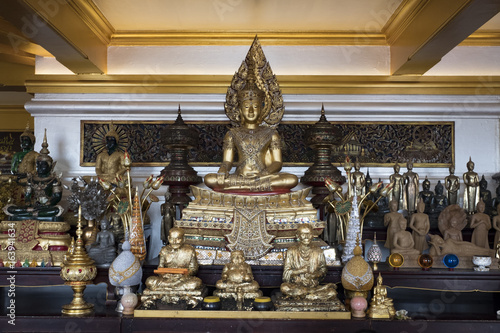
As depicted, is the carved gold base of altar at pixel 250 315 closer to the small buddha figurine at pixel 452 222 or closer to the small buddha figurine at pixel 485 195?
the small buddha figurine at pixel 452 222

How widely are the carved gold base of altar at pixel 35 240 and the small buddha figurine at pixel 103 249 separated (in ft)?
1.03

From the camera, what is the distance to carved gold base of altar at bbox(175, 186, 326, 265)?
4.29 metres

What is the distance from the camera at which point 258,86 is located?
212 inches

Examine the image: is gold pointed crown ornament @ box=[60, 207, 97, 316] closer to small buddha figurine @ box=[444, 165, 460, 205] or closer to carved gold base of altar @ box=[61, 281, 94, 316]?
carved gold base of altar @ box=[61, 281, 94, 316]

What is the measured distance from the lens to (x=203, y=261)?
166 inches

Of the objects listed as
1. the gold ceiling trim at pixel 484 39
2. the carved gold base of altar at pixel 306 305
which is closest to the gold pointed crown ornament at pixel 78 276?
the carved gold base of altar at pixel 306 305

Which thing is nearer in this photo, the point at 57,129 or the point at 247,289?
the point at 247,289

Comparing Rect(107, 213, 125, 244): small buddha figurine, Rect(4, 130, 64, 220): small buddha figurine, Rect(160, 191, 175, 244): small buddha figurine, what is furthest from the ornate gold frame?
Rect(107, 213, 125, 244): small buddha figurine

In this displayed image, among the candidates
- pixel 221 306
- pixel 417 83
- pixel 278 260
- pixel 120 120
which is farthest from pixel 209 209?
pixel 417 83

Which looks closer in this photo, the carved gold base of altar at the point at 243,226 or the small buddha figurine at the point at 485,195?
the carved gold base of altar at the point at 243,226

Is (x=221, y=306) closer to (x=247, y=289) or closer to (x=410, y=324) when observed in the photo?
(x=247, y=289)

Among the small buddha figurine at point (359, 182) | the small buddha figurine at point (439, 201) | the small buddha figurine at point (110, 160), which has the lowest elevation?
the small buddha figurine at point (439, 201)

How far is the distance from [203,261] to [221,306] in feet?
2.19

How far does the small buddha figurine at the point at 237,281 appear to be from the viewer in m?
3.74
